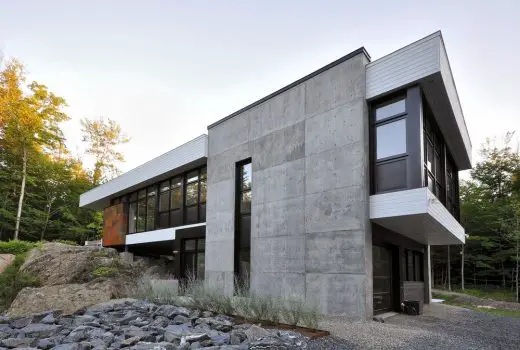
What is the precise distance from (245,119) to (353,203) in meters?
5.18

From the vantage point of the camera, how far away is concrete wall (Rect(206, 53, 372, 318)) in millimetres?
8742

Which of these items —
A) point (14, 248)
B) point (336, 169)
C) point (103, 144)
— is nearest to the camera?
point (336, 169)

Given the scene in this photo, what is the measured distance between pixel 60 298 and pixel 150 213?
7.26 metres

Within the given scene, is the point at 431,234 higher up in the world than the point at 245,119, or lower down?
lower down

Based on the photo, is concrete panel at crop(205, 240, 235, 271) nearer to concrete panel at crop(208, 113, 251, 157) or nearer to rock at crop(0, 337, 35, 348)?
concrete panel at crop(208, 113, 251, 157)

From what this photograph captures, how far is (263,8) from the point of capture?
12328mm

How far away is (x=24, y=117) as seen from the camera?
76.1 ft

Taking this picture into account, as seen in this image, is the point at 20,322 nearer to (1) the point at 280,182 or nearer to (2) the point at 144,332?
(2) the point at 144,332

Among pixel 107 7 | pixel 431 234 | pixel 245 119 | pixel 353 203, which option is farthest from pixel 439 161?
pixel 107 7

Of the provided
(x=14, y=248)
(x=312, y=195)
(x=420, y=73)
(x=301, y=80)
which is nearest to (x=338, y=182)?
(x=312, y=195)

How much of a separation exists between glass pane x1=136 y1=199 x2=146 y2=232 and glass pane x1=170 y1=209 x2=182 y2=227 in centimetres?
307

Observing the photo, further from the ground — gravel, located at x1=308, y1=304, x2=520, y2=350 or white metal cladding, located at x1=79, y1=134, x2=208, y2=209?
white metal cladding, located at x1=79, y1=134, x2=208, y2=209

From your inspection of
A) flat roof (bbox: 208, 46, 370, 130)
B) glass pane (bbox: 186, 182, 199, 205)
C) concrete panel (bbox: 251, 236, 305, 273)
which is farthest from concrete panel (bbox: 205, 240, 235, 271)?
flat roof (bbox: 208, 46, 370, 130)

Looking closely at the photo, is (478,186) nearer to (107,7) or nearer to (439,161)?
(439,161)
